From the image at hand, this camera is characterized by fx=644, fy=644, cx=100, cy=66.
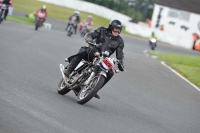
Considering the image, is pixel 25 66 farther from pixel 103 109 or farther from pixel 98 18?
pixel 98 18

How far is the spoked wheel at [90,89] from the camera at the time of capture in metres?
11.2

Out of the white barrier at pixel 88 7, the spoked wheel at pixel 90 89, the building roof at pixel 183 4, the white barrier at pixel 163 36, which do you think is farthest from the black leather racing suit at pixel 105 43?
the building roof at pixel 183 4

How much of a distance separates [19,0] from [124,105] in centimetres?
6533

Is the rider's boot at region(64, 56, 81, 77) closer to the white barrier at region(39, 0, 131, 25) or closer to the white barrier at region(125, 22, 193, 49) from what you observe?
the white barrier at region(125, 22, 193, 49)

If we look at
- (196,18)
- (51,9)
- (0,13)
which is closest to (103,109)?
(0,13)

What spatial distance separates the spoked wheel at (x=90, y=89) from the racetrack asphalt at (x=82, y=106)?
0.46 feet

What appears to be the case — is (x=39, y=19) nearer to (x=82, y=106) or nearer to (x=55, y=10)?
(x=82, y=106)

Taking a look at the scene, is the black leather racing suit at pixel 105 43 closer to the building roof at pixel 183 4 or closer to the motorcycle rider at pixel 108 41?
the motorcycle rider at pixel 108 41

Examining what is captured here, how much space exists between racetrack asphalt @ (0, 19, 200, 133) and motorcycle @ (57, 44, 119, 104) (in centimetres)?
22

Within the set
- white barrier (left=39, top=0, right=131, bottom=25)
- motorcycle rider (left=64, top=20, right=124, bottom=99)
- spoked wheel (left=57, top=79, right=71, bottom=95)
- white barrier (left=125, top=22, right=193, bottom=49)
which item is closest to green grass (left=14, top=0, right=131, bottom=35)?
white barrier (left=39, top=0, right=131, bottom=25)

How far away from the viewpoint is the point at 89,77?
11.6 metres

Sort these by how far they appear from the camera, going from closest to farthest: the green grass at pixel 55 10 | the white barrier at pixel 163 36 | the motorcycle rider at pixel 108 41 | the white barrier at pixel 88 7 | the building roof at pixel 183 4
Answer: the motorcycle rider at pixel 108 41 < the white barrier at pixel 163 36 < the green grass at pixel 55 10 < the white barrier at pixel 88 7 < the building roof at pixel 183 4

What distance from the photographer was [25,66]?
16047mm

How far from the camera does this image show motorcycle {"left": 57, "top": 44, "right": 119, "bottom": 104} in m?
11.3
